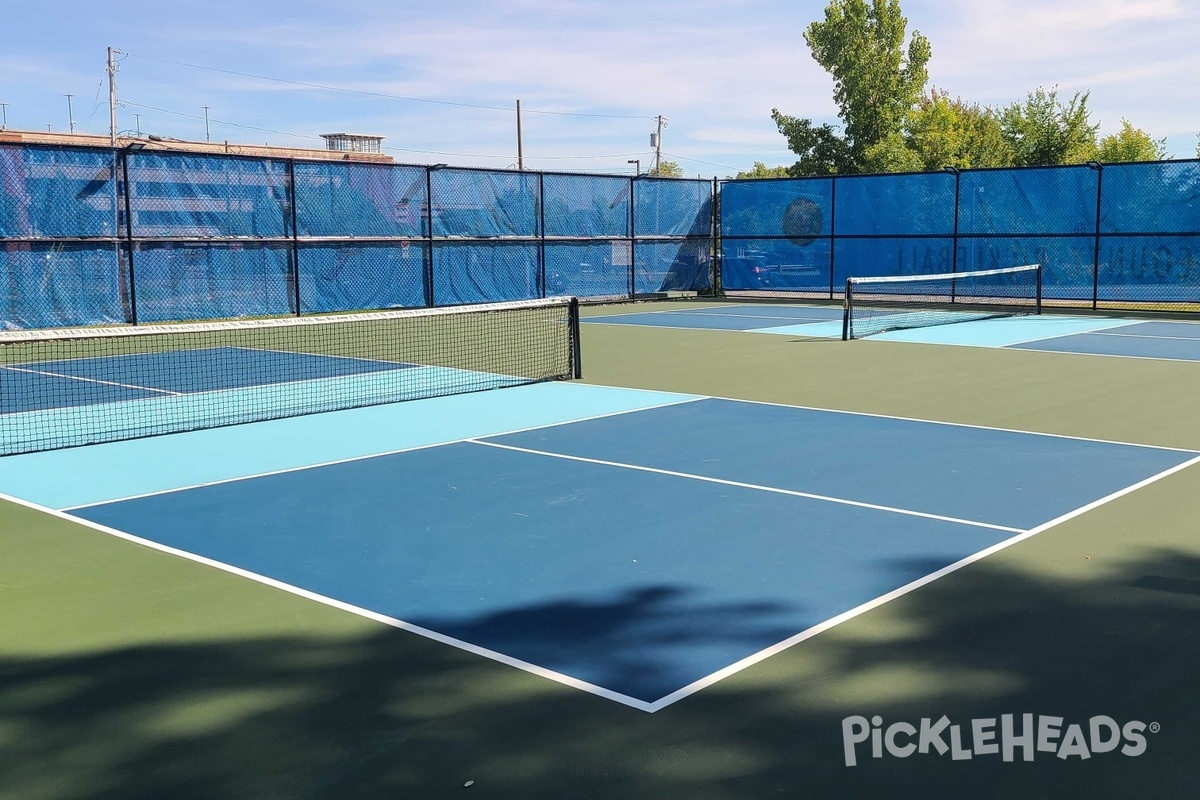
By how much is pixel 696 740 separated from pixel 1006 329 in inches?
607

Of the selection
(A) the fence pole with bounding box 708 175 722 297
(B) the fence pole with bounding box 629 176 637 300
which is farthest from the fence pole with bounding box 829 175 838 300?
(B) the fence pole with bounding box 629 176 637 300

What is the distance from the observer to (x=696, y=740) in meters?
3.75

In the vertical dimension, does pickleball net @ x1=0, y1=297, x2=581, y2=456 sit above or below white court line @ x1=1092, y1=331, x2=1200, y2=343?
→ below

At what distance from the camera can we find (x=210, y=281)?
62.8ft

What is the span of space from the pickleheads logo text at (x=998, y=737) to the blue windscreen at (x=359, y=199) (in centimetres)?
1808

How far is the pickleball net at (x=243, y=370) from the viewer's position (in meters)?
10.0

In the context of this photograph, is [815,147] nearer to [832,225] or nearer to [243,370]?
[832,225]

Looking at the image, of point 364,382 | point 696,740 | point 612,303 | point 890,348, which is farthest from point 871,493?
point 612,303

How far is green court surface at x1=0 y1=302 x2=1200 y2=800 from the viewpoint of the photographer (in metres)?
3.49

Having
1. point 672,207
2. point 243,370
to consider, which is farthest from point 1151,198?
point 243,370

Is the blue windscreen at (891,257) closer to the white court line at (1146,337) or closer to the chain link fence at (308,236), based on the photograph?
Answer: the chain link fence at (308,236)

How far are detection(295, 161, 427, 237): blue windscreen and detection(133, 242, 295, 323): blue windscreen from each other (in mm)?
983

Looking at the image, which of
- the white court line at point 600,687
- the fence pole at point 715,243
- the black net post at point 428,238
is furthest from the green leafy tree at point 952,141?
the white court line at point 600,687

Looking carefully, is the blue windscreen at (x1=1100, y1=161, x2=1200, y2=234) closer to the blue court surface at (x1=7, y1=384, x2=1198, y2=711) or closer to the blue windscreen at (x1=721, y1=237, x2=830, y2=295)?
the blue windscreen at (x1=721, y1=237, x2=830, y2=295)
